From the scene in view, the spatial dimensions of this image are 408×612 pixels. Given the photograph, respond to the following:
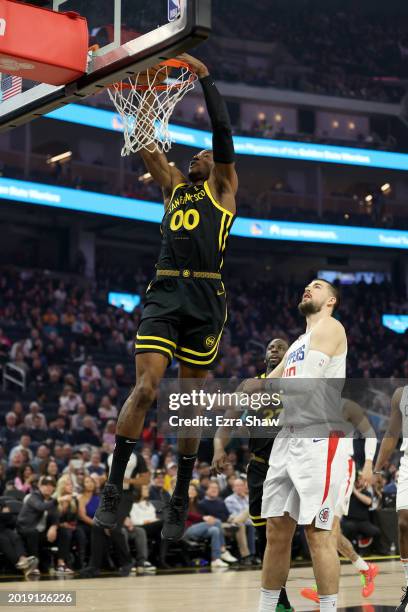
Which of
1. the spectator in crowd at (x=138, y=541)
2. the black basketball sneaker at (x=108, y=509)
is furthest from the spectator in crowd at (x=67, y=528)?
the black basketball sneaker at (x=108, y=509)

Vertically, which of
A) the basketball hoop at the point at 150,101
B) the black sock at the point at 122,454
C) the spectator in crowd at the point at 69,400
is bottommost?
the black sock at the point at 122,454

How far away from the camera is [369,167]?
120ft

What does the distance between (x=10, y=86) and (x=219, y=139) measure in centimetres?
173

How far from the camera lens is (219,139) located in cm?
584

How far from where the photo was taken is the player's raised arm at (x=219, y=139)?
5.79 metres

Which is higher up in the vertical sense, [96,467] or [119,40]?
[119,40]

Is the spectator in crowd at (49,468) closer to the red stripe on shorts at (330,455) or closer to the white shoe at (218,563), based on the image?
the white shoe at (218,563)

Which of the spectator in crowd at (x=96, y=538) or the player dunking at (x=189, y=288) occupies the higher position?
the player dunking at (x=189, y=288)

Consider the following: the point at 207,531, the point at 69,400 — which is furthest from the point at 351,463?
the point at 69,400

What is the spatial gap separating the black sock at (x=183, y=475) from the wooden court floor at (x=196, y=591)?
8.68ft

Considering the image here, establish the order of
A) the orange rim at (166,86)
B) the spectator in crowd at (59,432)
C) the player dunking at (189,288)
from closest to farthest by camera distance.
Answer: the player dunking at (189,288) → the orange rim at (166,86) → the spectator in crowd at (59,432)

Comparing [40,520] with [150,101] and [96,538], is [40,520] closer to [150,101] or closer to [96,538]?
[96,538]

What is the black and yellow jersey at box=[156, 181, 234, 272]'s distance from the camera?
5.96 metres

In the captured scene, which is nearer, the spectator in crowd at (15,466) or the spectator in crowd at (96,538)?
the spectator in crowd at (96,538)
